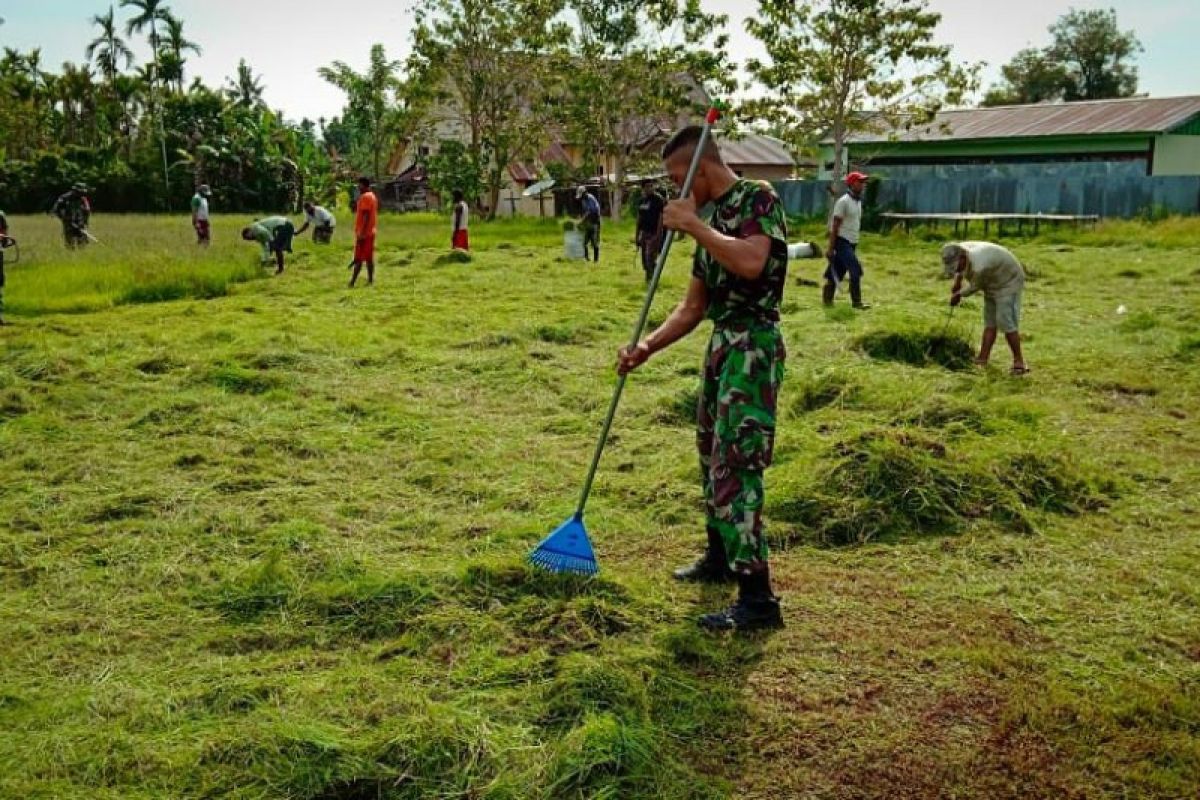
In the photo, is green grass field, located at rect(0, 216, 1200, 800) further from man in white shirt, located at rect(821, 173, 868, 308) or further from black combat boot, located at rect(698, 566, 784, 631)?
man in white shirt, located at rect(821, 173, 868, 308)

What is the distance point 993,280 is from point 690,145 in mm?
5005

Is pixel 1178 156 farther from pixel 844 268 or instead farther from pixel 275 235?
pixel 275 235

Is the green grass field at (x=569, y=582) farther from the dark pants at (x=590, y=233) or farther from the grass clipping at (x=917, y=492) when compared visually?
the dark pants at (x=590, y=233)

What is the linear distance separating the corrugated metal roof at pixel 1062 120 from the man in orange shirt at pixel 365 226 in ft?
52.1

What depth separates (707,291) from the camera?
373 cm

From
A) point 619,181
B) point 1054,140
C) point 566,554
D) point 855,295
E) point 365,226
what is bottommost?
point 566,554

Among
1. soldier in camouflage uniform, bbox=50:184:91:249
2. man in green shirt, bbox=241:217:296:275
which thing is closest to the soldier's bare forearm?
man in green shirt, bbox=241:217:296:275

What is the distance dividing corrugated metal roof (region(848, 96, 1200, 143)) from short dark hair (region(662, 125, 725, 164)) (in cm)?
2323

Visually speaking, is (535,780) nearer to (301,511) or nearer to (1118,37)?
(301,511)

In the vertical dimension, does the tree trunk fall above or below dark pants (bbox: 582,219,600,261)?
above

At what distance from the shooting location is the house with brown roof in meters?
27.3

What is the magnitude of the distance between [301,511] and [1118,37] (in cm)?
5214

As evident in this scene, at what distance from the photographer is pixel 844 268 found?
11328 millimetres

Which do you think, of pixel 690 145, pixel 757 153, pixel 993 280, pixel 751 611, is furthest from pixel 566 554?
pixel 757 153
